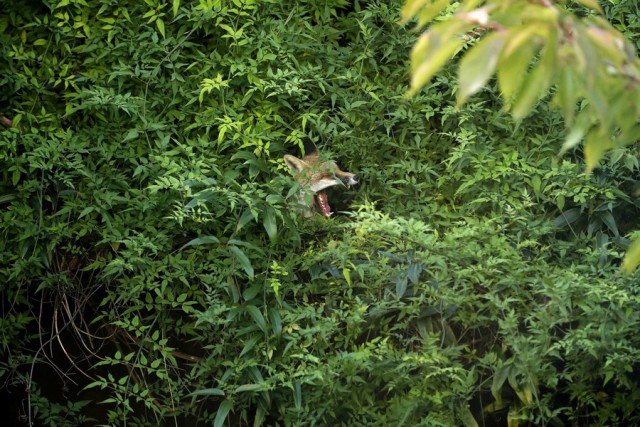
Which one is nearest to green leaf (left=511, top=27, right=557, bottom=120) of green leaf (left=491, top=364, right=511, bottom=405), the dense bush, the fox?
the dense bush

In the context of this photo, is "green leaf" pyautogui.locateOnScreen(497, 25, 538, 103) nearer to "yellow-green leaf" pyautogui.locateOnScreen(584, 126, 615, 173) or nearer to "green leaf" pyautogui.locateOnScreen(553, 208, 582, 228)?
"yellow-green leaf" pyautogui.locateOnScreen(584, 126, 615, 173)

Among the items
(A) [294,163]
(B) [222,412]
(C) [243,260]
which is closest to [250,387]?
(B) [222,412]

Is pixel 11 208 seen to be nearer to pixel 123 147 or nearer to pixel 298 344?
pixel 123 147

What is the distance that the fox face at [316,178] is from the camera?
3309 mm

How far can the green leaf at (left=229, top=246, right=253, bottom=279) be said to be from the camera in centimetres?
308

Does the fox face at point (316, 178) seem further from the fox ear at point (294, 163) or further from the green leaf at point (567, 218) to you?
Result: the green leaf at point (567, 218)

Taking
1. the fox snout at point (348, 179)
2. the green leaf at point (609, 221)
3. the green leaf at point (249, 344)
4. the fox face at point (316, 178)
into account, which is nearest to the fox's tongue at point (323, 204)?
the fox face at point (316, 178)

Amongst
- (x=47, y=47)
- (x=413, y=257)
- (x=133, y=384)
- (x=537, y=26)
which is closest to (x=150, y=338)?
(x=133, y=384)

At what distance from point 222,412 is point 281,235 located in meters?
0.72

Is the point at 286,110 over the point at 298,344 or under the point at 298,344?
over

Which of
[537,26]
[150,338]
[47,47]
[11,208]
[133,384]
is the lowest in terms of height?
[133,384]

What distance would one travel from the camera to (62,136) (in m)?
3.39

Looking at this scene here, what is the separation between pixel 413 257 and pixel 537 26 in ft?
6.50

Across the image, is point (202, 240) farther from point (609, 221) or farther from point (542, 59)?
point (542, 59)
